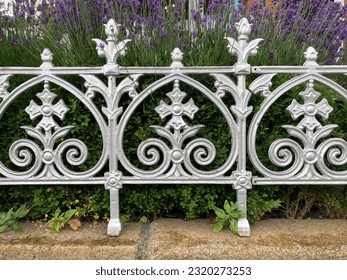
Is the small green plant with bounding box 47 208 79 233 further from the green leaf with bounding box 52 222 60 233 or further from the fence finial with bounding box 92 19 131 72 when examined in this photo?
the fence finial with bounding box 92 19 131 72

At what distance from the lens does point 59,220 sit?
7.46 ft

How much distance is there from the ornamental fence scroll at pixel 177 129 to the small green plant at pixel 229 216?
4 cm

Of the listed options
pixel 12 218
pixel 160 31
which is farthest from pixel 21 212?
pixel 160 31

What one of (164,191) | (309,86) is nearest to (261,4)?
(309,86)

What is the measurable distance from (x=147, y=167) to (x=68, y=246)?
2.38ft

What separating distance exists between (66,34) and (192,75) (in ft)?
3.51

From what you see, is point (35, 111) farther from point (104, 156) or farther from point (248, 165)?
point (248, 165)

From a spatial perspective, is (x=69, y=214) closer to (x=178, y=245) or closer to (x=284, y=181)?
(x=178, y=245)

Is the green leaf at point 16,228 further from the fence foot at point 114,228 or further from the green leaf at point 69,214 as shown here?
the fence foot at point 114,228

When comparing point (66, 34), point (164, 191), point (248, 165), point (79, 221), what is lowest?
point (79, 221)

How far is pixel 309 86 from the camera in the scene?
2184mm

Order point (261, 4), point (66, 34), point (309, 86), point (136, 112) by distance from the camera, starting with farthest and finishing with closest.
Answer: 1. point (261, 4)
2. point (66, 34)
3. point (136, 112)
4. point (309, 86)

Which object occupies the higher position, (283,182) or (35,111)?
(35,111)

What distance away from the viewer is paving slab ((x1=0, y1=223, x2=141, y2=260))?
6.84 feet
